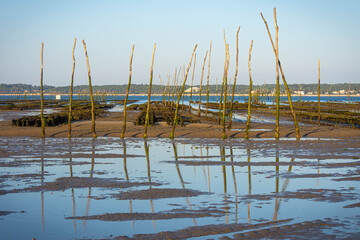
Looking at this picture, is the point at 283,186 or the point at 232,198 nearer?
the point at 232,198

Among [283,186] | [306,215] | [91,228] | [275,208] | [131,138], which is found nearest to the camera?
[91,228]

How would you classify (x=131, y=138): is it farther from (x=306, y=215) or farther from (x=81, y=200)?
(x=306, y=215)

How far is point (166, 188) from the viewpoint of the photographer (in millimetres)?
10711

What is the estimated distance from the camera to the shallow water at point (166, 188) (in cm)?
770

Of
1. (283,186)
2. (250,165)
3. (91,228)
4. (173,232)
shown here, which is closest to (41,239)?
(91,228)

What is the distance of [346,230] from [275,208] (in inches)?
69.9

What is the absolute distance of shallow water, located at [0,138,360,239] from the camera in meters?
7.70

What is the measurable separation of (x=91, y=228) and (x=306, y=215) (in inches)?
153

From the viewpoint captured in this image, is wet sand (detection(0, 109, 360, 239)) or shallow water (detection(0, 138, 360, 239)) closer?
wet sand (detection(0, 109, 360, 239))

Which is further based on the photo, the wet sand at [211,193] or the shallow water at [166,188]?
the shallow water at [166,188]

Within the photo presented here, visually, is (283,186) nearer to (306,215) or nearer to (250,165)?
(306,215)

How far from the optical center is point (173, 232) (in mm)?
7066

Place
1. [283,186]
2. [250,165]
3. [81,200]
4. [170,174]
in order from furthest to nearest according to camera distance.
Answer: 1. [250,165]
2. [170,174]
3. [283,186]
4. [81,200]

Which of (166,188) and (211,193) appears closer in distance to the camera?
(211,193)
